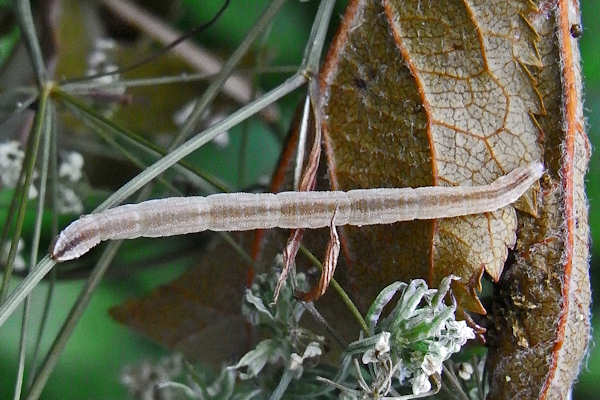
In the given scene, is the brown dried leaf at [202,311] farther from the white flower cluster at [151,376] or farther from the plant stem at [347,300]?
the plant stem at [347,300]

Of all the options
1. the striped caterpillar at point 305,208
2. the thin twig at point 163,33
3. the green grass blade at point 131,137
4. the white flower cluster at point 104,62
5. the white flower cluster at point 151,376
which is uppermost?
the thin twig at point 163,33

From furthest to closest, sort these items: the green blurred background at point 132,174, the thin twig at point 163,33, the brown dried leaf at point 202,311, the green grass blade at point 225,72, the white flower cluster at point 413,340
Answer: the thin twig at point 163,33
the green blurred background at point 132,174
the brown dried leaf at point 202,311
the green grass blade at point 225,72
the white flower cluster at point 413,340

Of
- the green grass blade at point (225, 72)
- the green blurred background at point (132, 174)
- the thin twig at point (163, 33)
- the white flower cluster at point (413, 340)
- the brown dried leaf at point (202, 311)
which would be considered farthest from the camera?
the thin twig at point (163, 33)

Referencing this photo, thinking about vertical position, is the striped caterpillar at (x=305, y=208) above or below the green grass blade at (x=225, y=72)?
below

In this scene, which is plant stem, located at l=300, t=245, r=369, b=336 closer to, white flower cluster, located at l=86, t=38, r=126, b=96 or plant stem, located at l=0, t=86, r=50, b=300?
plant stem, located at l=0, t=86, r=50, b=300

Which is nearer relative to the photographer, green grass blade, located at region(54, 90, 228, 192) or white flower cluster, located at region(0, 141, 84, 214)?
green grass blade, located at region(54, 90, 228, 192)

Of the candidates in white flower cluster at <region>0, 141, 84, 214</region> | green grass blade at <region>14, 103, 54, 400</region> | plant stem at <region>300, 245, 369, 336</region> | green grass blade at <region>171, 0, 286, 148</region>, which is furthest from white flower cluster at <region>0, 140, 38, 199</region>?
plant stem at <region>300, 245, 369, 336</region>

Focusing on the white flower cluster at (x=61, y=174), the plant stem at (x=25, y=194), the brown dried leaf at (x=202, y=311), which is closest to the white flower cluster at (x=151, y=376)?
the brown dried leaf at (x=202, y=311)
